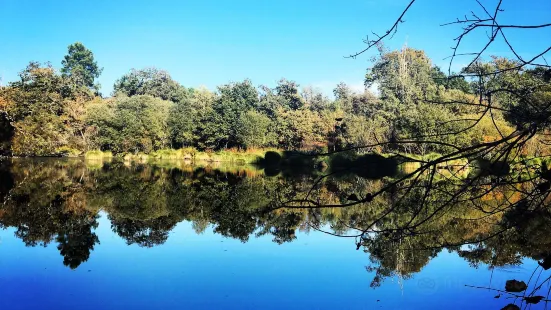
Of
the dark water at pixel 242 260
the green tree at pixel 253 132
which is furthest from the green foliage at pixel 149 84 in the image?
the dark water at pixel 242 260

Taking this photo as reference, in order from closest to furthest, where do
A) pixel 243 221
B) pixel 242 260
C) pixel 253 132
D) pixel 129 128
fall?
1. pixel 242 260
2. pixel 243 221
3. pixel 129 128
4. pixel 253 132

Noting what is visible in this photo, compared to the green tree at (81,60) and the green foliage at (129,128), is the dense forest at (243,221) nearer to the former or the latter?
the green foliage at (129,128)

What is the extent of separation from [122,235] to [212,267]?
2.39m

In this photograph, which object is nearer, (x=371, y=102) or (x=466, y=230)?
(x=466, y=230)

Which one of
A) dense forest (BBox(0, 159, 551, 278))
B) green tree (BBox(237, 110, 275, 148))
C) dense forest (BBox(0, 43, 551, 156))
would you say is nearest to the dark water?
dense forest (BBox(0, 159, 551, 278))

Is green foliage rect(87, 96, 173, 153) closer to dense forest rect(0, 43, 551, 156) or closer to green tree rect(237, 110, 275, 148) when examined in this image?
dense forest rect(0, 43, 551, 156)

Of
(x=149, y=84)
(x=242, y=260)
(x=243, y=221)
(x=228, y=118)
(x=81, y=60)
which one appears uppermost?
(x=81, y=60)

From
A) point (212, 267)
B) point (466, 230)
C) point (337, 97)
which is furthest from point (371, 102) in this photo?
point (212, 267)

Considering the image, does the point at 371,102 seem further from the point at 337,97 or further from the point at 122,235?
the point at 122,235

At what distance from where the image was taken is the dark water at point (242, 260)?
162 inches

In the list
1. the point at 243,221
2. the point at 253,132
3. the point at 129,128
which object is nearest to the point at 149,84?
the point at 129,128

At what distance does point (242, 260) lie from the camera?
5.65 m

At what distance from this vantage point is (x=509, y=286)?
2219mm

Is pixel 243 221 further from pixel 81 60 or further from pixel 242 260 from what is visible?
pixel 81 60
